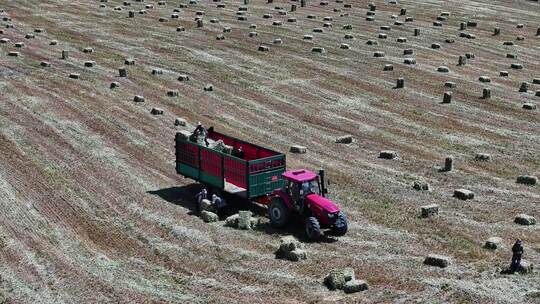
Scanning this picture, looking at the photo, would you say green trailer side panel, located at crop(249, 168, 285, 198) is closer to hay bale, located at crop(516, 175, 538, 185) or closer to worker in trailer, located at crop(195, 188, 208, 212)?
worker in trailer, located at crop(195, 188, 208, 212)

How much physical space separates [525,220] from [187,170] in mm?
11573

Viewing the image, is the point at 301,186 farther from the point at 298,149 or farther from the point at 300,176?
the point at 298,149

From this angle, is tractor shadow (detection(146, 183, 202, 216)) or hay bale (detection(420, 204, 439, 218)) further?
tractor shadow (detection(146, 183, 202, 216))

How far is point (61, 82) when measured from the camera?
154 ft

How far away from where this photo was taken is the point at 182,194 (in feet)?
98.1

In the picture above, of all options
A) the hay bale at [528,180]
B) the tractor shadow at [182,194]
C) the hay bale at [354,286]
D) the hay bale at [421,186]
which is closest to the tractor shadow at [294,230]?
the tractor shadow at [182,194]

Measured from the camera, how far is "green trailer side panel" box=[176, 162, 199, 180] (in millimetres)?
29438

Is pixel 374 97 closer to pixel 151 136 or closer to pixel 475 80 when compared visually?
pixel 475 80

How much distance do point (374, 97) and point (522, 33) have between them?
81.7 feet

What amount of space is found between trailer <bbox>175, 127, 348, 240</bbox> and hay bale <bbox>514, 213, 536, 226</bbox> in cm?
612

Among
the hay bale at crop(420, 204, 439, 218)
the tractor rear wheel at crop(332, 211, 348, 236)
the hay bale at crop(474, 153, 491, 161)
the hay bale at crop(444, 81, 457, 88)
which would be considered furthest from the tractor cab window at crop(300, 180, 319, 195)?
the hay bale at crop(444, 81, 457, 88)

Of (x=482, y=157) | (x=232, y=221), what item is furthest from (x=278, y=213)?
(x=482, y=157)

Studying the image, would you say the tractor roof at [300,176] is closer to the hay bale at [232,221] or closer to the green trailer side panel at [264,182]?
the green trailer side panel at [264,182]

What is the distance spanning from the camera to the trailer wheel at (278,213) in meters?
26.0
